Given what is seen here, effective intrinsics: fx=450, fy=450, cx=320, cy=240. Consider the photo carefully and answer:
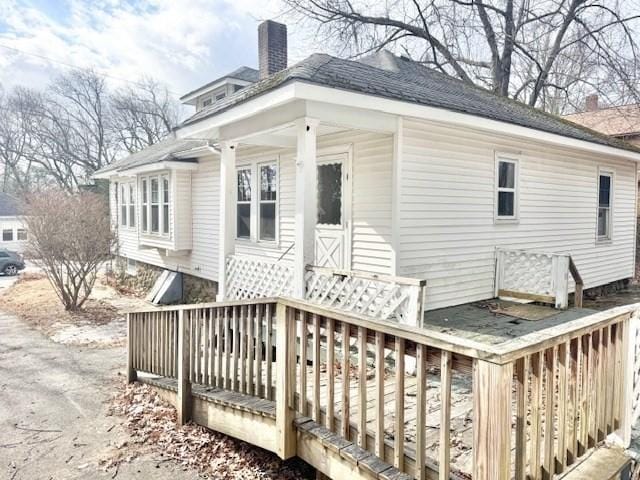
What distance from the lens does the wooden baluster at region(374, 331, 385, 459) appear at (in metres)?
2.54

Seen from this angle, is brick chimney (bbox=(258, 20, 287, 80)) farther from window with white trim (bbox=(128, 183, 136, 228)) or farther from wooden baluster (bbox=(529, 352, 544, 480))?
wooden baluster (bbox=(529, 352, 544, 480))

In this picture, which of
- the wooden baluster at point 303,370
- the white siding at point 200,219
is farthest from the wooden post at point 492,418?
the white siding at point 200,219

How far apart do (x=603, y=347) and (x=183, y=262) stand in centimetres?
1164

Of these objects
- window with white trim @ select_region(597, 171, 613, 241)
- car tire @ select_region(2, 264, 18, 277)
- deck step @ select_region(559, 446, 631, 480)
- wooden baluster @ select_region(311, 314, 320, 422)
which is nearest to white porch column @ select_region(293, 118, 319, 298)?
wooden baluster @ select_region(311, 314, 320, 422)

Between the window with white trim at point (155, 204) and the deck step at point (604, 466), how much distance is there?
1189 centimetres

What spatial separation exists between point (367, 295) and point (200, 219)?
7.76m

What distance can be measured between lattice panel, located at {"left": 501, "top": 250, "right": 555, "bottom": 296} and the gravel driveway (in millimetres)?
6287

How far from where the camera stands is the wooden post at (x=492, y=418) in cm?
191

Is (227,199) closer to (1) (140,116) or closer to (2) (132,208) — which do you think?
(2) (132,208)

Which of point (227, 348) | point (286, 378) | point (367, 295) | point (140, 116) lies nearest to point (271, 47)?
point (367, 295)

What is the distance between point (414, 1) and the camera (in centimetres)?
1905

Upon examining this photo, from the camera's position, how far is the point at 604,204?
10.8 m

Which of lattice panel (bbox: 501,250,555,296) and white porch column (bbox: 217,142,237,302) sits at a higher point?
white porch column (bbox: 217,142,237,302)

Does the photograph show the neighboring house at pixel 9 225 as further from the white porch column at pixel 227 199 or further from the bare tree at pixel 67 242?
the white porch column at pixel 227 199
